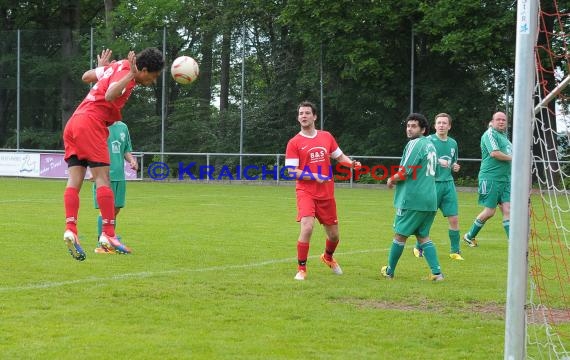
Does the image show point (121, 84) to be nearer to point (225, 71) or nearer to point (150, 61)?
point (150, 61)

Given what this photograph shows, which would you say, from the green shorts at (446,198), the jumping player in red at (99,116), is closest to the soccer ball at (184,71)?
the jumping player in red at (99,116)

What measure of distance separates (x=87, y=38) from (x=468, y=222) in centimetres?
2473

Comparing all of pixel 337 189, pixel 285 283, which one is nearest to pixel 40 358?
pixel 285 283

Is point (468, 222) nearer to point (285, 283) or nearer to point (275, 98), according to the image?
point (285, 283)

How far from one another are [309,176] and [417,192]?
1061 millimetres

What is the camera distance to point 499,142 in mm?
11609

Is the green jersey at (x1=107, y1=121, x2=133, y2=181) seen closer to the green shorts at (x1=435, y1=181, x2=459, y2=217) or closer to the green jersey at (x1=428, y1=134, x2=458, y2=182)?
the green jersey at (x1=428, y1=134, x2=458, y2=182)

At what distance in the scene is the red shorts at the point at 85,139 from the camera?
8.73m

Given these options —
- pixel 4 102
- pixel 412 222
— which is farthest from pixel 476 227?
pixel 4 102

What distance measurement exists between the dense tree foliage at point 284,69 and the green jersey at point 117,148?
19.9 metres

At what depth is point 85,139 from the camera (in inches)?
344

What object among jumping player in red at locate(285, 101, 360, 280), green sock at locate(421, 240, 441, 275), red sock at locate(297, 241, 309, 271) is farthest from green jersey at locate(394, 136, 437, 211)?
red sock at locate(297, 241, 309, 271)

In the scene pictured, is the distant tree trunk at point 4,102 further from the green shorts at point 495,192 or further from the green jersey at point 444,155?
the green shorts at point 495,192

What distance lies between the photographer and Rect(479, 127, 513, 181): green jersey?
38.0ft
